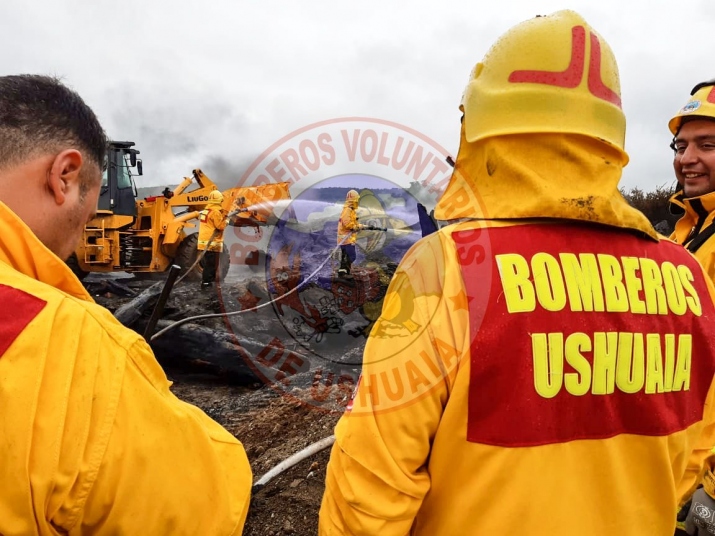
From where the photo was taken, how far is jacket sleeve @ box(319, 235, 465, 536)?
113 centimetres

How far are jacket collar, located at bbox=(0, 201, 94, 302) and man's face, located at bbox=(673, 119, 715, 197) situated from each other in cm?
303

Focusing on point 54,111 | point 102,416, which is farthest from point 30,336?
point 54,111

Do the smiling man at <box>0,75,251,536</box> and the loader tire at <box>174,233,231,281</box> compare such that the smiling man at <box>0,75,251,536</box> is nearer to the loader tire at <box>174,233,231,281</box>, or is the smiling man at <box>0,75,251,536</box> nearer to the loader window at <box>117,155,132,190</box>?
the loader tire at <box>174,233,231,281</box>

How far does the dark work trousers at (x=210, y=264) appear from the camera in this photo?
11978 millimetres

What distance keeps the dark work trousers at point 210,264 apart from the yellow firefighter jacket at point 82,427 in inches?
449

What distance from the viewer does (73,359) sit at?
33.9 inches

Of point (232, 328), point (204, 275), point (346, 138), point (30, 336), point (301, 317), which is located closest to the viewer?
point (30, 336)

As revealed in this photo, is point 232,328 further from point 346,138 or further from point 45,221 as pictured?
point 45,221

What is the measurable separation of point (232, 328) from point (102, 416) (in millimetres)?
8357

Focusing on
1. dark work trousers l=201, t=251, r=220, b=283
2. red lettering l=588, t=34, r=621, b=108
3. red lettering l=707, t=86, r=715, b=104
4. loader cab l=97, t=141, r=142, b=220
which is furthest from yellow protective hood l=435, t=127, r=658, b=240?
loader cab l=97, t=141, r=142, b=220

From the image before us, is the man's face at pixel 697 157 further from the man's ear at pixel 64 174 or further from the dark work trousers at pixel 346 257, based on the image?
the dark work trousers at pixel 346 257

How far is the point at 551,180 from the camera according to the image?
3.81 feet

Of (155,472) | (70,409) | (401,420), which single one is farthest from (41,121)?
(401,420)

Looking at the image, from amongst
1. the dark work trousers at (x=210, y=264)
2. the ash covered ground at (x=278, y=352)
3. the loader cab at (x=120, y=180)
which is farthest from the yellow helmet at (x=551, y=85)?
the loader cab at (x=120, y=180)
